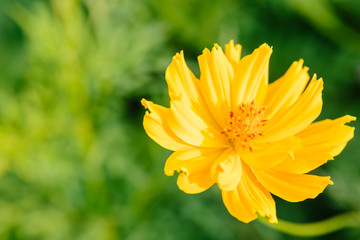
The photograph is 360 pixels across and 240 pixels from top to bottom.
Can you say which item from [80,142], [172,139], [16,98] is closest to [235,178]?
[172,139]

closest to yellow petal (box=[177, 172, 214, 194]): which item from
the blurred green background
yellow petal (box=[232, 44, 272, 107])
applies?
yellow petal (box=[232, 44, 272, 107])

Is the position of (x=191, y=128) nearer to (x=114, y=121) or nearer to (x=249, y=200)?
(x=249, y=200)

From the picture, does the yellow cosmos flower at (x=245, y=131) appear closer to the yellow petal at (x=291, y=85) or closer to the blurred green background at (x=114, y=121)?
the yellow petal at (x=291, y=85)

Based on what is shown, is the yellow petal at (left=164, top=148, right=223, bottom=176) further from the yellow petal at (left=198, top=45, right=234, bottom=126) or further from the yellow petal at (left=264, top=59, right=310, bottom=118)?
the yellow petal at (left=264, top=59, right=310, bottom=118)

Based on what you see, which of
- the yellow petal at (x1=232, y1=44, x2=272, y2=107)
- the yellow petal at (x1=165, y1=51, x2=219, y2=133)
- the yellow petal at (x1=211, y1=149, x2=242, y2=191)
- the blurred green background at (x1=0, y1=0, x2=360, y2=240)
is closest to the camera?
the yellow petal at (x1=211, y1=149, x2=242, y2=191)

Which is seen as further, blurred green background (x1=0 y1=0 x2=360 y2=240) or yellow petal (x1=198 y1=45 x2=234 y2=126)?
blurred green background (x1=0 y1=0 x2=360 y2=240)

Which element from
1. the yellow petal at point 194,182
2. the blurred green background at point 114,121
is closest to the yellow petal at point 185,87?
the yellow petal at point 194,182
